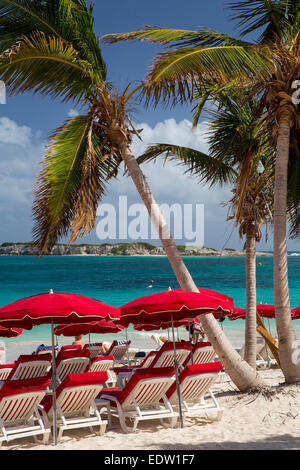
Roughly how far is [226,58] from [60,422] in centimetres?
603

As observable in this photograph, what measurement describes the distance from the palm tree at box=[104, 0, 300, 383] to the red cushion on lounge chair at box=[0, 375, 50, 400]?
3.96 m

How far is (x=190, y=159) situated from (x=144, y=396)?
18.6 ft

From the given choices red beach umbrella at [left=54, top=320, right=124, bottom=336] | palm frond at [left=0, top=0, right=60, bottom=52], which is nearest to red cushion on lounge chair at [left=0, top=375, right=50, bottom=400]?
red beach umbrella at [left=54, top=320, right=124, bottom=336]

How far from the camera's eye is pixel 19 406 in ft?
19.6

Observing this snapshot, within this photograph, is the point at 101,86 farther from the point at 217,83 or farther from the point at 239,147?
the point at 239,147

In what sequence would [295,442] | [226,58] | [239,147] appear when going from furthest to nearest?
[239,147], [226,58], [295,442]

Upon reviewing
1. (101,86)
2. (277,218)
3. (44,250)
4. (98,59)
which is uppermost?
(98,59)

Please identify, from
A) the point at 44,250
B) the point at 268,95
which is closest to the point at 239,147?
the point at 268,95

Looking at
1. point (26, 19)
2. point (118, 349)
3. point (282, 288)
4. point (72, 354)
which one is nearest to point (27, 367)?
point (72, 354)

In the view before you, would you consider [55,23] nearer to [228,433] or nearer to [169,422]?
[169,422]

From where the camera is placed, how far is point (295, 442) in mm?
5738

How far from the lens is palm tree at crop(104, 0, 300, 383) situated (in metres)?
8.01

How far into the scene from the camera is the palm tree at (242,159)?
1025 centimetres

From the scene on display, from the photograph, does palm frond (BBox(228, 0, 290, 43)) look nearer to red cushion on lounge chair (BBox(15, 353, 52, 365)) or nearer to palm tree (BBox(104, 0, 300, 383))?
palm tree (BBox(104, 0, 300, 383))
